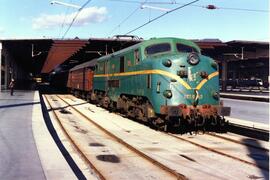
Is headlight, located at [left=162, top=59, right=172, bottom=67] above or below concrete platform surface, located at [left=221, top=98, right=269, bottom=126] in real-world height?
above

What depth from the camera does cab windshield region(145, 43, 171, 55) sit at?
606 inches

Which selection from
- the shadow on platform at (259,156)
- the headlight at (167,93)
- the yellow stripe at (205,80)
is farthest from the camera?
the yellow stripe at (205,80)

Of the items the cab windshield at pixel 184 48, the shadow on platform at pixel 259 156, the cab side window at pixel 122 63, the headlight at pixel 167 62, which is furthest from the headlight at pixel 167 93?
the cab side window at pixel 122 63

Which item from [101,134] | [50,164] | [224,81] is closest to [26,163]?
[50,164]

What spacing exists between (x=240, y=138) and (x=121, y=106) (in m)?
7.21

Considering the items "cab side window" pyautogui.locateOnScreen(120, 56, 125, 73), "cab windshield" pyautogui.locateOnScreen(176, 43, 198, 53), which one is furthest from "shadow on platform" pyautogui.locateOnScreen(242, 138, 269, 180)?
"cab side window" pyautogui.locateOnScreen(120, 56, 125, 73)

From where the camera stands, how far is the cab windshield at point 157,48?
1540 cm

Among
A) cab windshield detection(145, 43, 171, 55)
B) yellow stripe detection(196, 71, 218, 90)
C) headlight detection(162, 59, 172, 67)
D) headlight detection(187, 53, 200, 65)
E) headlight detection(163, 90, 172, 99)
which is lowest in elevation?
headlight detection(163, 90, 172, 99)

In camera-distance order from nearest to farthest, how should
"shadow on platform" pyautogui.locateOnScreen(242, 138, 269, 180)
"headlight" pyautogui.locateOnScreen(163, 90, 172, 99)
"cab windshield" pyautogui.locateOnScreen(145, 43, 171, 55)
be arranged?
1. "shadow on platform" pyautogui.locateOnScreen(242, 138, 269, 180)
2. "headlight" pyautogui.locateOnScreen(163, 90, 172, 99)
3. "cab windshield" pyautogui.locateOnScreen(145, 43, 171, 55)

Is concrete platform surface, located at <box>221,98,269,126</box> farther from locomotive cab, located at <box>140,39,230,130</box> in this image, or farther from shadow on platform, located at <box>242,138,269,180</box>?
shadow on platform, located at <box>242,138,269,180</box>

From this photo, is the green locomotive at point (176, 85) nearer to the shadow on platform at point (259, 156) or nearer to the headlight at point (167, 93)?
the headlight at point (167, 93)

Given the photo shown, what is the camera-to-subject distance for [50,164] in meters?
8.30

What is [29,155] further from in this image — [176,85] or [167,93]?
[176,85]

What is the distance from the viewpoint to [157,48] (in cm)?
1546
